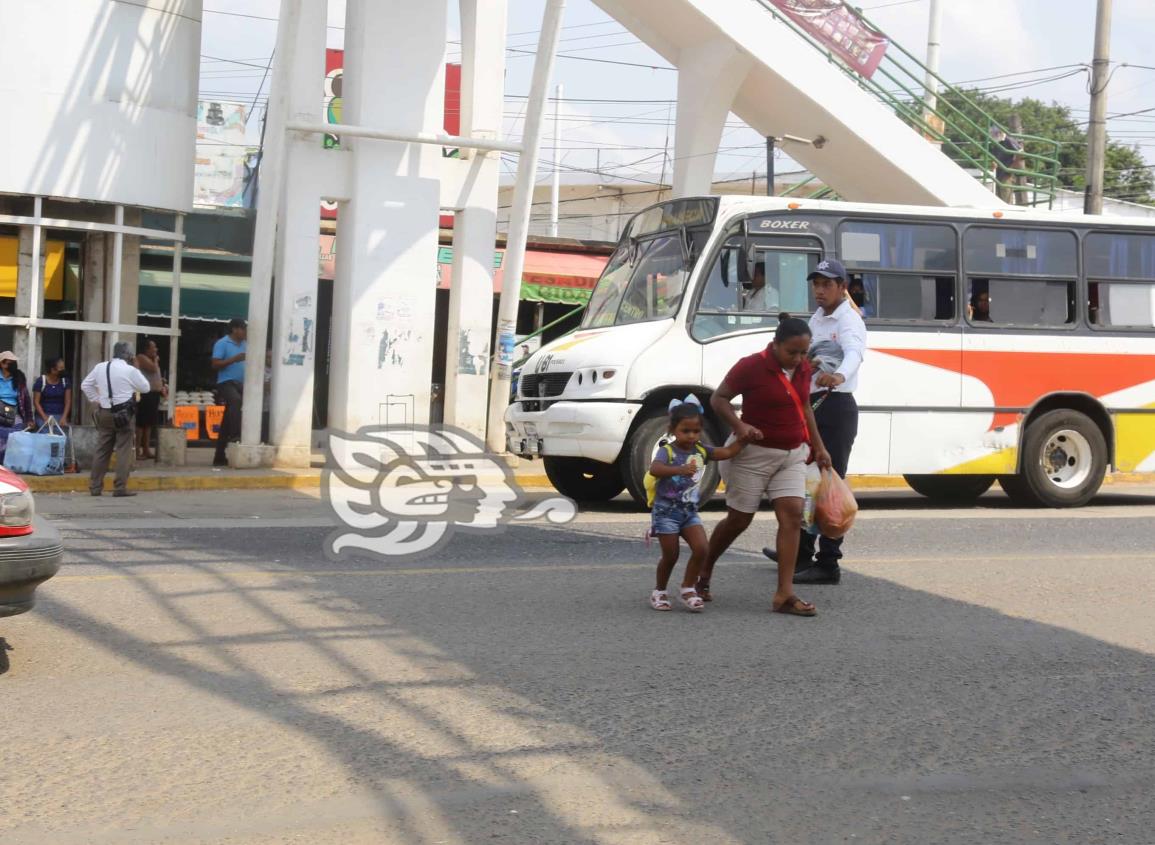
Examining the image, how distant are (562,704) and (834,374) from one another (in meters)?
3.59

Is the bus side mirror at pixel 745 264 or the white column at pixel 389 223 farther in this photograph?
the white column at pixel 389 223

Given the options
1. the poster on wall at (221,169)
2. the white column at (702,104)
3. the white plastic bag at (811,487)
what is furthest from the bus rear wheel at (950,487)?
the poster on wall at (221,169)

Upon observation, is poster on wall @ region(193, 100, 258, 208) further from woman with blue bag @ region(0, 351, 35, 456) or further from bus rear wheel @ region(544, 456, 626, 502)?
bus rear wheel @ region(544, 456, 626, 502)

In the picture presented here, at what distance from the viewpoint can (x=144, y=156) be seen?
57.8 feet

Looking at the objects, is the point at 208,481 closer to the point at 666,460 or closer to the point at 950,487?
the point at 950,487

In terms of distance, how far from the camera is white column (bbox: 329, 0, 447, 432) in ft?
57.9

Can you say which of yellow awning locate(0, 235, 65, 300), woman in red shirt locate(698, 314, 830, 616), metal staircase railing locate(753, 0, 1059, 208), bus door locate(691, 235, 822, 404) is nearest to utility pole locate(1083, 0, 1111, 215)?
metal staircase railing locate(753, 0, 1059, 208)

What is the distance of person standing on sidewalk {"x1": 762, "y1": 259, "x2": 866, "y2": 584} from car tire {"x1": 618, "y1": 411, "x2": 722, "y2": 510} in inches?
155

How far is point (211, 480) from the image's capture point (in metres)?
16.1

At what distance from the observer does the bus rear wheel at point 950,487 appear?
1565 cm

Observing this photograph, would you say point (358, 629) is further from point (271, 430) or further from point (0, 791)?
point (271, 430)

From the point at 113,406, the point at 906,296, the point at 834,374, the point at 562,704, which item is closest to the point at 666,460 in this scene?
the point at 834,374

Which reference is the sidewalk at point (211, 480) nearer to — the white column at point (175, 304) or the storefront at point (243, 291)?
the white column at point (175, 304)

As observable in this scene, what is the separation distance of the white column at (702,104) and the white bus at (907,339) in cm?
480
